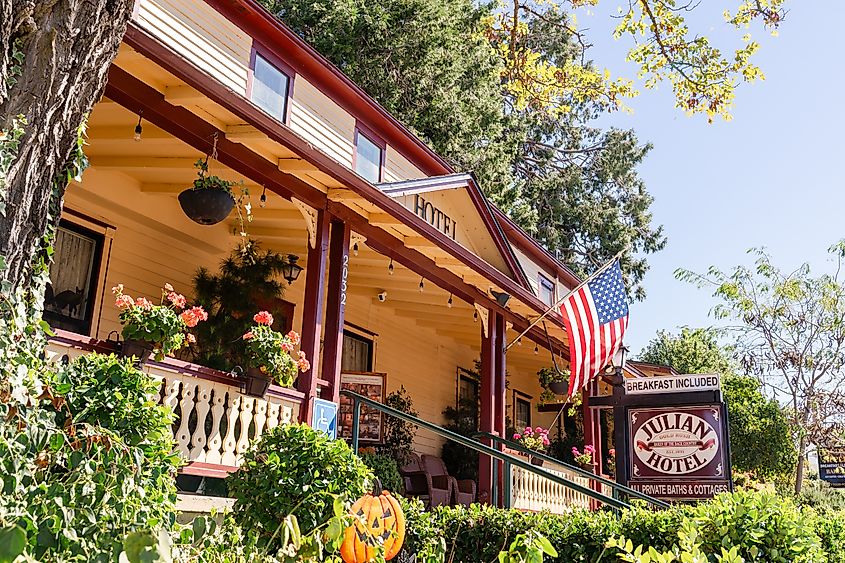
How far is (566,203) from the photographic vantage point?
33375mm

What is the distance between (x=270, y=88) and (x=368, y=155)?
7.25 ft

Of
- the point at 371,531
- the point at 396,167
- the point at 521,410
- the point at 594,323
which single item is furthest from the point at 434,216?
the point at 521,410

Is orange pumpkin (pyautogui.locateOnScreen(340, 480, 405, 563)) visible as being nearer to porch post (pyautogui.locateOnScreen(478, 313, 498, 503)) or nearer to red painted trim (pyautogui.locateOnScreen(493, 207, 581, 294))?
porch post (pyautogui.locateOnScreen(478, 313, 498, 503))

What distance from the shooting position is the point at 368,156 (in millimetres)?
11984

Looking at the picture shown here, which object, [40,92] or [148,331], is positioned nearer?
[40,92]

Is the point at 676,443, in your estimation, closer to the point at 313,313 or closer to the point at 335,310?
the point at 335,310

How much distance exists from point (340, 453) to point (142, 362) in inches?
74.3

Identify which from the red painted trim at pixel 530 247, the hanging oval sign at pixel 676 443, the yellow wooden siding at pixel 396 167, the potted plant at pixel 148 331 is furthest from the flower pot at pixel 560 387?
the potted plant at pixel 148 331

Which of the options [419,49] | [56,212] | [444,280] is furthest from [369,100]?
[419,49]

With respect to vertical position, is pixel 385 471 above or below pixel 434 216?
below

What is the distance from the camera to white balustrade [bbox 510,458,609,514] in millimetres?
11023

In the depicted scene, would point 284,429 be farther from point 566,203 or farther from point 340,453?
point 566,203

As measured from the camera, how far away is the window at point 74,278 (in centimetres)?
829

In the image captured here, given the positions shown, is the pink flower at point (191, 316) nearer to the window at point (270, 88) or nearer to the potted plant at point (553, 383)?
the window at point (270, 88)
